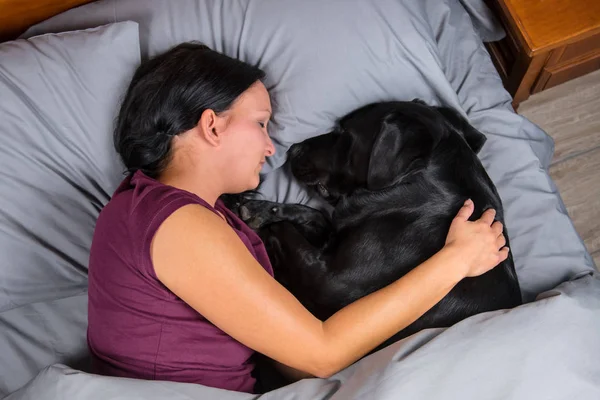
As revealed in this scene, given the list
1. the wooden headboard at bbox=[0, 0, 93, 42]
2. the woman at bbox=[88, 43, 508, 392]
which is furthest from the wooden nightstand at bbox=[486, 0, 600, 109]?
the wooden headboard at bbox=[0, 0, 93, 42]

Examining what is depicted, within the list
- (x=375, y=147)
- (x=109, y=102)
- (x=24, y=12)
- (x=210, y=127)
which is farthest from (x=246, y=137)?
(x=24, y=12)

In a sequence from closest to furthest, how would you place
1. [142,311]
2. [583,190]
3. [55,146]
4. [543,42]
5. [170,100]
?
[142,311], [170,100], [55,146], [543,42], [583,190]

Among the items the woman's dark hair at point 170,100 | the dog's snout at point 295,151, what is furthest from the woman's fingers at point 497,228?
the woman's dark hair at point 170,100

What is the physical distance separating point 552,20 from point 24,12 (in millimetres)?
1638

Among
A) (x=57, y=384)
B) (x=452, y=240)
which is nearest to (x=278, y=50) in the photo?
(x=452, y=240)

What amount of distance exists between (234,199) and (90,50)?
581 millimetres

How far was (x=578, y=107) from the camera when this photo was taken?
2.60 m

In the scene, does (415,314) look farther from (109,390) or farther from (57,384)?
(57,384)

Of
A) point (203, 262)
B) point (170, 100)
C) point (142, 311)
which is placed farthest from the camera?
point (170, 100)

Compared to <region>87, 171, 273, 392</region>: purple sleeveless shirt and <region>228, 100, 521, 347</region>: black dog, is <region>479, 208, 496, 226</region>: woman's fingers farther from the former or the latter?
<region>87, 171, 273, 392</region>: purple sleeveless shirt

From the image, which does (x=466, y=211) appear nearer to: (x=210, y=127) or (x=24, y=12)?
(x=210, y=127)

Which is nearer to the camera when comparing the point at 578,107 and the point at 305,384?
the point at 305,384

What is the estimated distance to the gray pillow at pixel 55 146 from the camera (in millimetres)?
1680

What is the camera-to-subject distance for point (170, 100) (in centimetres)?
150
